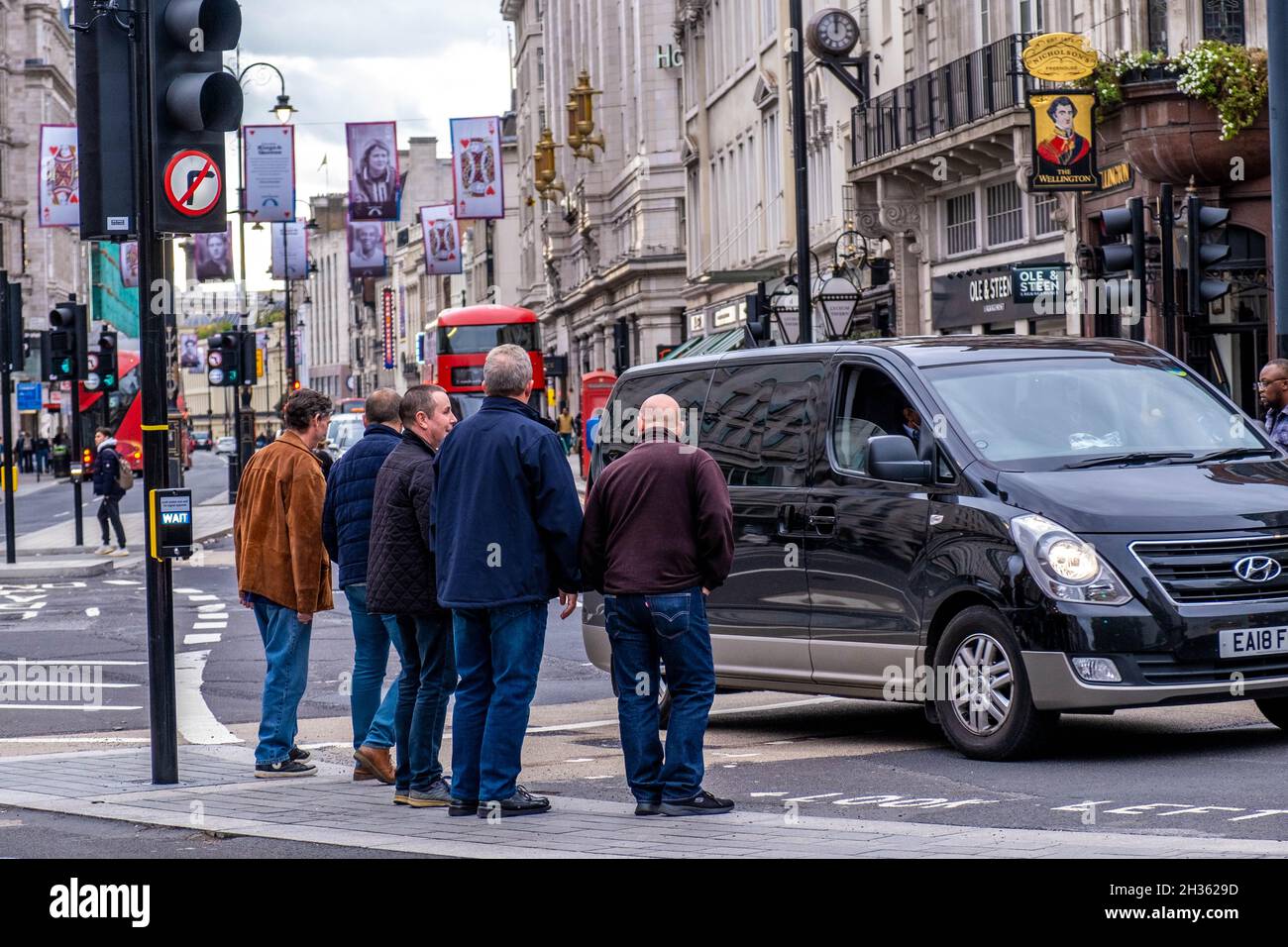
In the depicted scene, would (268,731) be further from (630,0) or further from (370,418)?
(630,0)

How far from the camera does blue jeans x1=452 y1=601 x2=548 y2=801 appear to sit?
343 inches

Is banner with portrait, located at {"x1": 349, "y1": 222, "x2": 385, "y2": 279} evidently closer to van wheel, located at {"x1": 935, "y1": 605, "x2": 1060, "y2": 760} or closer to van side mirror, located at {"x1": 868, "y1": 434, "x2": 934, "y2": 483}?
van side mirror, located at {"x1": 868, "y1": 434, "x2": 934, "y2": 483}

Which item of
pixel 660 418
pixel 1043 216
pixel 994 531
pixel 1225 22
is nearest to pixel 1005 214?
pixel 1043 216

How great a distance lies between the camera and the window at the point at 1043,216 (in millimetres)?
30639

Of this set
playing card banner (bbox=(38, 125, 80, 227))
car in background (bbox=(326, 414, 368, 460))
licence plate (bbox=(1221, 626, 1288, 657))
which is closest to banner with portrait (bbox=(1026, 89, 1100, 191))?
licence plate (bbox=(1221, 626, 1288, 657))

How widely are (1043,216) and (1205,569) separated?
73.0 feet

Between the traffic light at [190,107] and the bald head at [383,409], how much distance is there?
1.07m

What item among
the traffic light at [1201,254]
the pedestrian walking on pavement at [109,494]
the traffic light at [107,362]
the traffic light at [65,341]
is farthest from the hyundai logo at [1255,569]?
the traffic light at [107,362]

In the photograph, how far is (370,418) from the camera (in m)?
10.4

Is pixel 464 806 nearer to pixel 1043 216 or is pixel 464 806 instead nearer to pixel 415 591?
pixel 415 591

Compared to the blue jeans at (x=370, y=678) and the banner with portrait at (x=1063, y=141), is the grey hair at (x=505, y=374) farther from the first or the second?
the banner with portrait at (x=1063, y=141)

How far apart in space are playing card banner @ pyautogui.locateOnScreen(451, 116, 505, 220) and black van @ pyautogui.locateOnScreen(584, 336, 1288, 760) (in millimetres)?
46278

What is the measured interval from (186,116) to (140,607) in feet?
42.9
